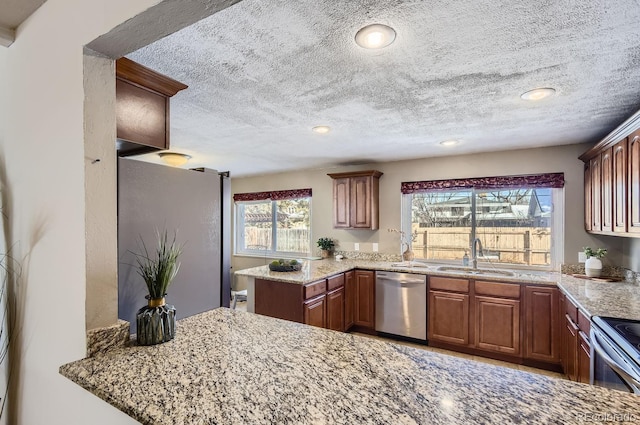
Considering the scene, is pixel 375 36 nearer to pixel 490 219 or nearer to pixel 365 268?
pixel 365 268

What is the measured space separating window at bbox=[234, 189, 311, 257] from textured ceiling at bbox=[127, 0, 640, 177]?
2.27m

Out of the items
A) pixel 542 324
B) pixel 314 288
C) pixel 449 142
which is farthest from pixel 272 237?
pixel 542 324

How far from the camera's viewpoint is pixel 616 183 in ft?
7.86

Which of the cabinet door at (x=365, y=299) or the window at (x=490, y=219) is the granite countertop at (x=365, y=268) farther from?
the window at (x=490, y=219)

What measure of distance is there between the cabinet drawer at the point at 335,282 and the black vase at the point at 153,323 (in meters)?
2.37

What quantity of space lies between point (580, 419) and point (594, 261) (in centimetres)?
308

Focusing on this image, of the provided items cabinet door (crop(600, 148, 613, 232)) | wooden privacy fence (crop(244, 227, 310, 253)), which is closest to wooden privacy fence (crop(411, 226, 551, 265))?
cabinet door (crop(600, 148, 613, 232))

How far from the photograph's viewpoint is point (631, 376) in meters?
1.42

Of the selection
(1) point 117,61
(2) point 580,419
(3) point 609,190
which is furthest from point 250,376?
(3) point 609,190

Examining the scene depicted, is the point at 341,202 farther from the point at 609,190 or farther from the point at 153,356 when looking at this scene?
the point at 153,356

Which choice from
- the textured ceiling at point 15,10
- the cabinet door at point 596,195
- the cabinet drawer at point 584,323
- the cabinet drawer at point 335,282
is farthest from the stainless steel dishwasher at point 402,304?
the textured ceiling at point 15,10

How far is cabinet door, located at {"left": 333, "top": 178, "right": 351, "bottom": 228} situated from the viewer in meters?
4.32

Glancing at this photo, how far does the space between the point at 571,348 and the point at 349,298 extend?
2137 millimetres

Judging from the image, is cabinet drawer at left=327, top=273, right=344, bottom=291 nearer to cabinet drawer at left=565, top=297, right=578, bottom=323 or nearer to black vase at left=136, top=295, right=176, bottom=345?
cabinet drawer at left=565, top=297, right=578, bottom=323
